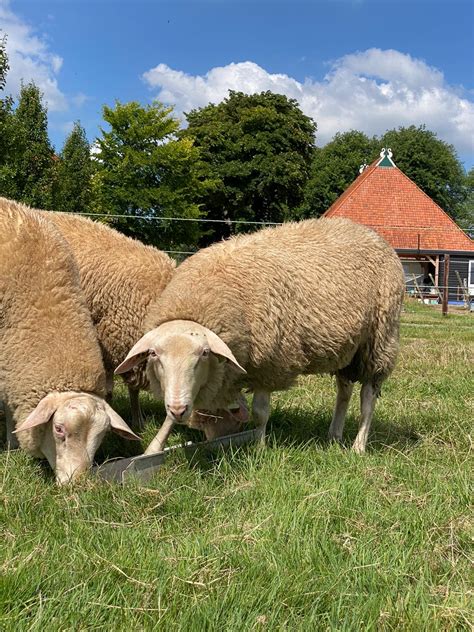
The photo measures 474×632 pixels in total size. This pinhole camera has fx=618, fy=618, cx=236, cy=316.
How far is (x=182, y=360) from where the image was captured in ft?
12.2

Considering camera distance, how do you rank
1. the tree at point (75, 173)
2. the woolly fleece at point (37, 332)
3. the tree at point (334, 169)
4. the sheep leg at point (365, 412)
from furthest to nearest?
the tree at point (334, 169)
the tree at point (75, 173)
the sheep leg at point (365, 412)
the woolly fleece at point (37, 332)

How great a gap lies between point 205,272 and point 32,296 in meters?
1.23

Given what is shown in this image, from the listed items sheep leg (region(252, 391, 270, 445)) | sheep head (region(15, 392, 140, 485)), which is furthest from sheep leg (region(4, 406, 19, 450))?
sheep leg (region(252, 391, 270, 445))

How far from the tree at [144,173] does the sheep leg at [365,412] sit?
2305cm

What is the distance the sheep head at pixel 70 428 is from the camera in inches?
146

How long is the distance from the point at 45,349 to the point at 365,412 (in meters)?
2.60

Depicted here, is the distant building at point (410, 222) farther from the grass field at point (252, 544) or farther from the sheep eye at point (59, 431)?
the sheep eye at point (59, 431)

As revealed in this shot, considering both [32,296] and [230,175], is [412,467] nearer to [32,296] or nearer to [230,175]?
[32,296]

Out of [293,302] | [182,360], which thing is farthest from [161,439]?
[293,302]

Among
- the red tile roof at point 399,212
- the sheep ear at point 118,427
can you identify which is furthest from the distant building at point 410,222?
the sheep ear at point 118,427

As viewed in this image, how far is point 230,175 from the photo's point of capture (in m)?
36.1

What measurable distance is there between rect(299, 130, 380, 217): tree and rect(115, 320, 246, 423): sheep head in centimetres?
3686

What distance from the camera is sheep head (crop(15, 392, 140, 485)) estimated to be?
3.70m

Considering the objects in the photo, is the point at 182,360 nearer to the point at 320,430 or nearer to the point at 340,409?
the point at 340,409
